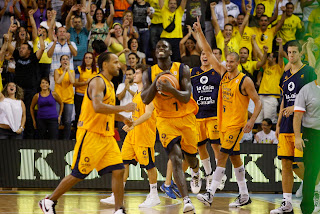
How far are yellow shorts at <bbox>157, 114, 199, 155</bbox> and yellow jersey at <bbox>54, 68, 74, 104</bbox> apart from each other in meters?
6.19

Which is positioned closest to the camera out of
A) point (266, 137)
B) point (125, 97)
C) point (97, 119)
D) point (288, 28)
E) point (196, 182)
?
point (97, 119)

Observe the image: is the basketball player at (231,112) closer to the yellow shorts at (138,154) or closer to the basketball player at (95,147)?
the yellow shorts at (138,154)

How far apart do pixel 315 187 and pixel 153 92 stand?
9.94 feet

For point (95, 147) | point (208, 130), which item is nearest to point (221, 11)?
point (208, 130)

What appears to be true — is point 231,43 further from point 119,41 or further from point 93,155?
point 93,155

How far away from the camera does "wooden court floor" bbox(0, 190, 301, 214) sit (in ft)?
32.6

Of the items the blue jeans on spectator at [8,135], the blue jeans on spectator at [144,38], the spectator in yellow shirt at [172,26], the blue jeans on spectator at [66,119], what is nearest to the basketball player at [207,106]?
the blue jeans on spectator at [66,119]

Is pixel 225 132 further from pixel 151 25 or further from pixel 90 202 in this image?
pixel 151 25

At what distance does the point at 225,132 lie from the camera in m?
10.4

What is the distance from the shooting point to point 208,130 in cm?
1164

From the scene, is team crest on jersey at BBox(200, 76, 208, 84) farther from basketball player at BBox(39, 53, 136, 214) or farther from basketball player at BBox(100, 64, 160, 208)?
basketball player at BBox(39, 53, 136, 214)

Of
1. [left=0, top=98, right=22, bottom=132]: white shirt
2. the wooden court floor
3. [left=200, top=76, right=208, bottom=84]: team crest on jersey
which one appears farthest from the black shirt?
[left=200, top=76, right=208, bottom=84]: team crest on jersey

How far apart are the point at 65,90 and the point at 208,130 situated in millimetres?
4999

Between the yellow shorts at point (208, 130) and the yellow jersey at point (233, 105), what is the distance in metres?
1.09
